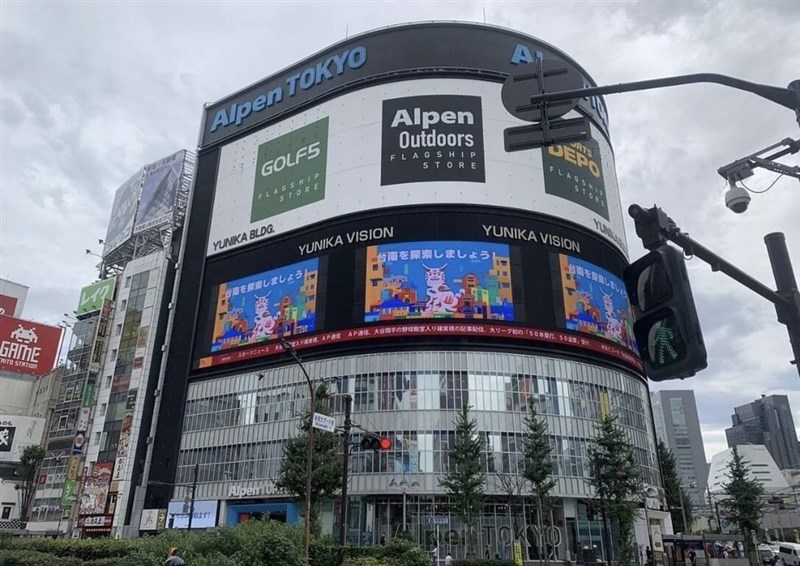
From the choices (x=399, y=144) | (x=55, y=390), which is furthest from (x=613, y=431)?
(x=55, y=390)

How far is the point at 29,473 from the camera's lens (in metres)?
73.8

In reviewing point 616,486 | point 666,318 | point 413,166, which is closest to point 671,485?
point 616,486

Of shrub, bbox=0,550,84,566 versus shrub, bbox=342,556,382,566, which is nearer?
shrub, bbox=0,550,84,566

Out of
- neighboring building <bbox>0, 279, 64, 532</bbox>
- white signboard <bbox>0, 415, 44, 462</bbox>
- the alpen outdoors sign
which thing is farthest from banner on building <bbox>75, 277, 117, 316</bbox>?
the alpen outdoors sign

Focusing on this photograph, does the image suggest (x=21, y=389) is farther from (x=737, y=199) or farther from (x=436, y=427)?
(x=737, y=199)

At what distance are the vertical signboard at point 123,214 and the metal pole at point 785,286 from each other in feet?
271

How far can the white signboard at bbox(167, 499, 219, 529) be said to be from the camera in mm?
56375

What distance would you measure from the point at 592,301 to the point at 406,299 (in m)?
17.9

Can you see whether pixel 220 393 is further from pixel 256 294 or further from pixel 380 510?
pixel 380 510

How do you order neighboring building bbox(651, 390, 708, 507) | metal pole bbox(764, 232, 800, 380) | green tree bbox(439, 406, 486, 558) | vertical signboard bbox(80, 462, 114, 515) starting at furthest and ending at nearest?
neighboring building bbox(651, 390, 708, 507), vertical signboard bbox(80, 462, 114, 515), green tree bbox(439, 406, 486, 558), metal pole bbox(764, 232, 800, 380)

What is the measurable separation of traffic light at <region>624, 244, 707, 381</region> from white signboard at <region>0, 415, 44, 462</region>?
303 ft

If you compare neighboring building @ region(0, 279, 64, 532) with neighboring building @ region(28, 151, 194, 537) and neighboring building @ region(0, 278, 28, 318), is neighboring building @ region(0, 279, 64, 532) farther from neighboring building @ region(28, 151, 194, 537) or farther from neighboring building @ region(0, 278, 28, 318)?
neighboring building @ region(28, 151, 194, 537)

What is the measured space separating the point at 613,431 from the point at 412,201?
26.9m

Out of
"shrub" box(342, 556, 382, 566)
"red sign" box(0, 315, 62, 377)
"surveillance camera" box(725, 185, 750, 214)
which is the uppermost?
"red sign" box(0, 315, 62, 377)
